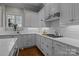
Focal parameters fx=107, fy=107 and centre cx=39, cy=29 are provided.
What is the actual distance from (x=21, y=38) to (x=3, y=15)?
2.11 ft

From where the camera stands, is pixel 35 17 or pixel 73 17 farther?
pixel 35 17

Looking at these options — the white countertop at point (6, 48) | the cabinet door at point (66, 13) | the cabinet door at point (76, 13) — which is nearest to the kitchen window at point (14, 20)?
the white countertop at point (6, 48)

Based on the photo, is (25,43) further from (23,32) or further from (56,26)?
(56,26)

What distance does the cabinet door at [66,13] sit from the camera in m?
2.02

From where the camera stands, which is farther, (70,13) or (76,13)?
(70,13)

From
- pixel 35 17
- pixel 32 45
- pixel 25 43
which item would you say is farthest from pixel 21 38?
pixel 35 17

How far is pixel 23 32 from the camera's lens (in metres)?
2.53

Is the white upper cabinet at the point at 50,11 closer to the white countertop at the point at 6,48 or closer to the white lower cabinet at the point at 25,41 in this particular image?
the white lower cabinet at the point at 25,41

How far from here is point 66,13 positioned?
2170 millimetres

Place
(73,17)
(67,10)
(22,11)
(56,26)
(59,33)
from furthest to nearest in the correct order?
(56,26)
(59,33)
(22,11)
(67,10)
(73,17)

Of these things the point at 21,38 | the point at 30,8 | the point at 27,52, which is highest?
the point at 30,8

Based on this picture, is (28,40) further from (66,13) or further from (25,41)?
(66,13)

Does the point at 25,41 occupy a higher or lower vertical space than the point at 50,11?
lower

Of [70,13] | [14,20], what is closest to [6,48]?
[14,20]
